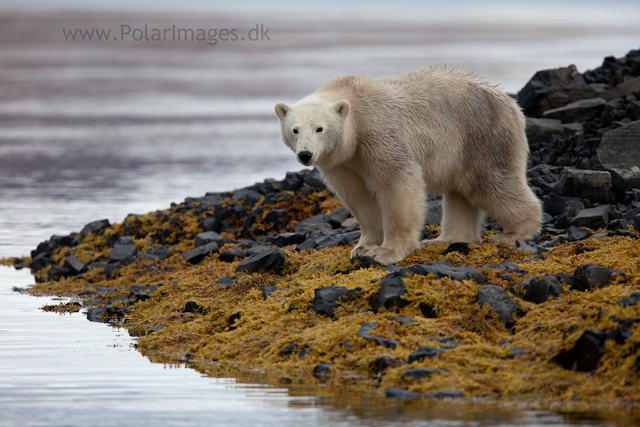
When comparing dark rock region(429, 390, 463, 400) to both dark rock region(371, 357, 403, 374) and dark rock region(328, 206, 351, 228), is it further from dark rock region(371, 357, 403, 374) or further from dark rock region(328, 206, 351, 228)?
dark rock region(328, 206, 351, 228)

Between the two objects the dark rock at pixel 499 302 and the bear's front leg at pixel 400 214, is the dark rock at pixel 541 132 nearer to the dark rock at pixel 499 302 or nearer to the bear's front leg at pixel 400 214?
the bear's front leg at pixel 400 214

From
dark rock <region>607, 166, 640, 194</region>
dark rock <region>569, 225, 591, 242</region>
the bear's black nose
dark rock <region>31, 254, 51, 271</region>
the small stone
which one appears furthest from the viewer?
dark rock <region>31, 254, 51, 271</region>

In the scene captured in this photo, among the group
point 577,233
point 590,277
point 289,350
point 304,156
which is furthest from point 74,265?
point 590,277

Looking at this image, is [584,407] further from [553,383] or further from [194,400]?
[194,400]

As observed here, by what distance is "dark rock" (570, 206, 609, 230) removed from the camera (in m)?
10.7

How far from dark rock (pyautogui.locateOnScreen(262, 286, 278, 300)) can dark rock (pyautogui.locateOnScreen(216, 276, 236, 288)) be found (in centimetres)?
77

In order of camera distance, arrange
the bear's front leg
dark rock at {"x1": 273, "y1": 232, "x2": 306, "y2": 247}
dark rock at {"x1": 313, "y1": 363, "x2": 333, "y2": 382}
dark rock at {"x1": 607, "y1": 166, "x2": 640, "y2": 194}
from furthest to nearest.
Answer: dark rock at {"x1": 273, "y1": 232, "x2": 306, "y2": 247} < dark rock at {"x1": 607, "y1": 166, "x2": 640, "y2": 194} < the bear's front leg < dark rock at {"x1": 313, "y1": 363, "x2": 333, "y2": 382}

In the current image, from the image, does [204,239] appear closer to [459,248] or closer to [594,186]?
[459,248]

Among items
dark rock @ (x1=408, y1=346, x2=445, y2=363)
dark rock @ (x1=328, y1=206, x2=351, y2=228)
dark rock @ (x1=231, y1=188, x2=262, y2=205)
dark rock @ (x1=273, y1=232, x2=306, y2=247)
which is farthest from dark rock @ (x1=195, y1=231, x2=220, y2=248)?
dark rock @ (x1=408, y1=346, x2=445, y2=363)

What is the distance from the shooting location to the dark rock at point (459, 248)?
31.9ft

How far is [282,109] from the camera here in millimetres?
9406

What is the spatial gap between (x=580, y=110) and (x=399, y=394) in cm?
1188

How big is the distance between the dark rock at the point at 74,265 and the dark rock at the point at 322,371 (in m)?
7.91

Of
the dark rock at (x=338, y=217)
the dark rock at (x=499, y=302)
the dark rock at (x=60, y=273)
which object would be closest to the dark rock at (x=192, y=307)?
the dark rock at (x=499, y=302)
